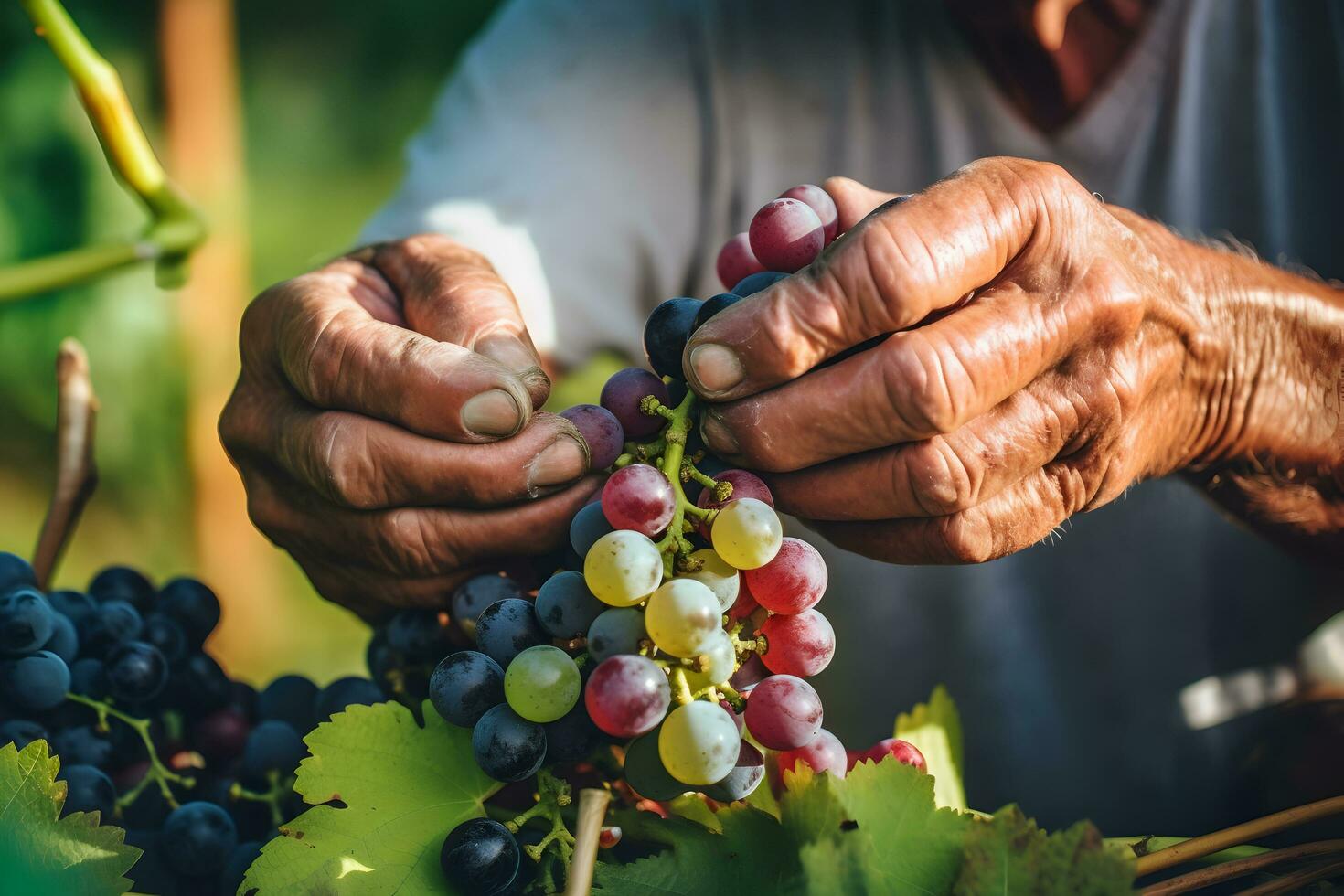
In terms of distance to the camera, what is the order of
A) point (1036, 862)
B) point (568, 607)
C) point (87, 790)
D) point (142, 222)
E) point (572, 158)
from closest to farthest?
1. point (1036, 862)
2. point (568, 607)
3. point (87, 790)
4. point (572, 158)
5. point (142, 222)

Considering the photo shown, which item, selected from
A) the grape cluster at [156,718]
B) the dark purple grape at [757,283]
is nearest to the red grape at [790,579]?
the dark purple grape at [757,283]

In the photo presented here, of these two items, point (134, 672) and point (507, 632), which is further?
point (134, 672)

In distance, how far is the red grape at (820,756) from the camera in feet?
2.05

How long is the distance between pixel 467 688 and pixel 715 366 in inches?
10.3

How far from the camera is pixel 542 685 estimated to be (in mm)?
574

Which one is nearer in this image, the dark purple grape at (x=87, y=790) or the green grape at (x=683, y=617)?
the green grape at (x=683, y=617)

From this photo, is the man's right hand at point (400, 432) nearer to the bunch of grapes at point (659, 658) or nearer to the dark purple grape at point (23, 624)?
the bunch of grapes at point (659, 658)

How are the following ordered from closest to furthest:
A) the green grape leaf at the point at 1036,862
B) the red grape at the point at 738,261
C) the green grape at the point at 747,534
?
the green grape leaf at the point at 1036,862 → the green grape at the point at 747,534 → the red grape at the point at 738,261

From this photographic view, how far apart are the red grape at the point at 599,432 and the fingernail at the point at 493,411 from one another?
4 cm

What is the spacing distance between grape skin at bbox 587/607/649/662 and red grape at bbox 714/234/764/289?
1.10ft

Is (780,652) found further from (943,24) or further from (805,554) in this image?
(943,24)

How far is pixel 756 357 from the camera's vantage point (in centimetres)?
68

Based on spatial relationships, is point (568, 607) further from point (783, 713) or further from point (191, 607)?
point (191, 607)

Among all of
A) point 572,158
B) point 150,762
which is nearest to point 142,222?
point 572,158
